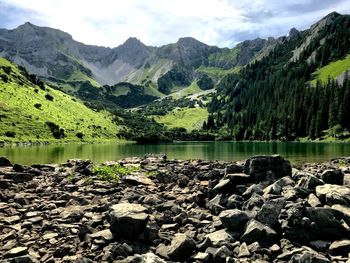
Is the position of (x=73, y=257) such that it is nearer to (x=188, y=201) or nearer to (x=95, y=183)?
(x=188, y=201)

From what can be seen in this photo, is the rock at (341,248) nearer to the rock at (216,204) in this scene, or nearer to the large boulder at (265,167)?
the rock at (216,204)

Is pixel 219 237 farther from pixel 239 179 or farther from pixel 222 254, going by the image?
pixel 239 179

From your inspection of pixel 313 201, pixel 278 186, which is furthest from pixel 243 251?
pixel 278 186

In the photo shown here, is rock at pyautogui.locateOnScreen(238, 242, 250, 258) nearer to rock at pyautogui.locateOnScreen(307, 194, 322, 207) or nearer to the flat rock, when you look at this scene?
the flat rock

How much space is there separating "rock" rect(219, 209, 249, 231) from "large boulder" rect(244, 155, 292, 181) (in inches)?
289

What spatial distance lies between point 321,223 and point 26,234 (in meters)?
14.6

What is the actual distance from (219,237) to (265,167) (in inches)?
394

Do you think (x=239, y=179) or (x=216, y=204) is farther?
(x=239, y=179)

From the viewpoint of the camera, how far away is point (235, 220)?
18.4 metres

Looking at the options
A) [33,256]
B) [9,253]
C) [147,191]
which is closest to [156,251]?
[33,256]

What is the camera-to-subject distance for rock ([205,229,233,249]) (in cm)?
1672

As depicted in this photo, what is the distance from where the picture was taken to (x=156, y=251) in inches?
658

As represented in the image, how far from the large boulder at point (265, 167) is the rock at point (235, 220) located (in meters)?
7.33

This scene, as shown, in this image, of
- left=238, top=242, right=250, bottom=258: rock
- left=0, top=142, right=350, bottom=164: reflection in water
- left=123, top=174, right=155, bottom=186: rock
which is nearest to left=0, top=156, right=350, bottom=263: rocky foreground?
left=238, top=242, right=250, bottom=258: rock
